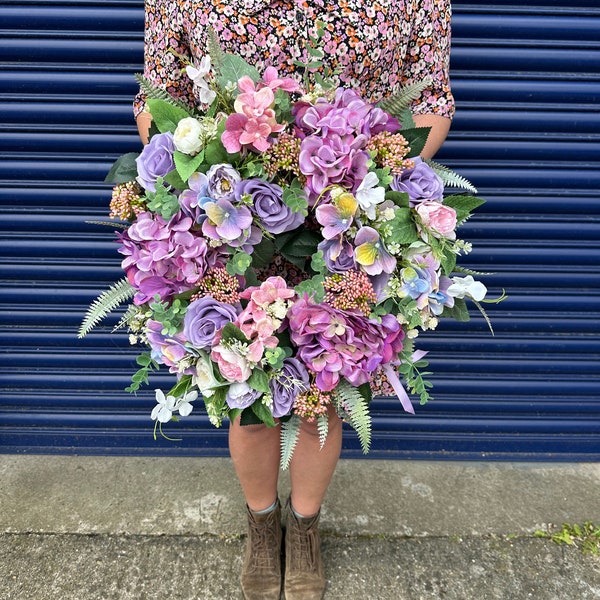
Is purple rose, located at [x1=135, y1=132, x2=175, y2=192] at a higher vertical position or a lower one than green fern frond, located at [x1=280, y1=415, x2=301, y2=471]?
higher

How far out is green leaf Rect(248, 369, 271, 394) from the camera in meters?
1.20

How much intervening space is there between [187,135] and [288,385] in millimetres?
645

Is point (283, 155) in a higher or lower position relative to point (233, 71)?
lower

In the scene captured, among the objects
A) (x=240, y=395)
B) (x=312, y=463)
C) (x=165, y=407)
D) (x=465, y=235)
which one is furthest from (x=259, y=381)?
(x=465, y=235)

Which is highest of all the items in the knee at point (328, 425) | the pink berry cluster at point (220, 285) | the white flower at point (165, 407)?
the pink berry cluster at point (220, 285)

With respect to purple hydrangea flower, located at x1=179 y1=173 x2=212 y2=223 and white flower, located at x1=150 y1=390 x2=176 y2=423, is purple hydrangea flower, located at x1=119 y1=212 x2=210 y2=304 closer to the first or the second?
purple hydrangea flower, located at x1=179 y1=173 x2=212 y2=223

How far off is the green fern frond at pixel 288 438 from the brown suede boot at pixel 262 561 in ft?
2.11

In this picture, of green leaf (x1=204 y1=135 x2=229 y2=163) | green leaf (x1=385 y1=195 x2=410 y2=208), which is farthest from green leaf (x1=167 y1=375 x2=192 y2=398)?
green leaf (x1=385 y1=195 x2=410 y2=208)

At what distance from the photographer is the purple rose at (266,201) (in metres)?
1.11

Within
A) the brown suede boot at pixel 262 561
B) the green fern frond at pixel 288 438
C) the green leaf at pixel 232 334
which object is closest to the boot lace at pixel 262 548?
the brown suede boot at pixel 262 561

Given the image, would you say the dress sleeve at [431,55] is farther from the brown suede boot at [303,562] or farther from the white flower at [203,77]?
the brown suede boot at [303,562]

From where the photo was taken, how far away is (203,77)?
3.80 ft

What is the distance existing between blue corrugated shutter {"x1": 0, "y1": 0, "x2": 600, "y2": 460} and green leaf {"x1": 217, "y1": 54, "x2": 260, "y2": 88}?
1.12 metres

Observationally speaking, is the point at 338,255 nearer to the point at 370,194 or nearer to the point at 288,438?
the point at 370,194
